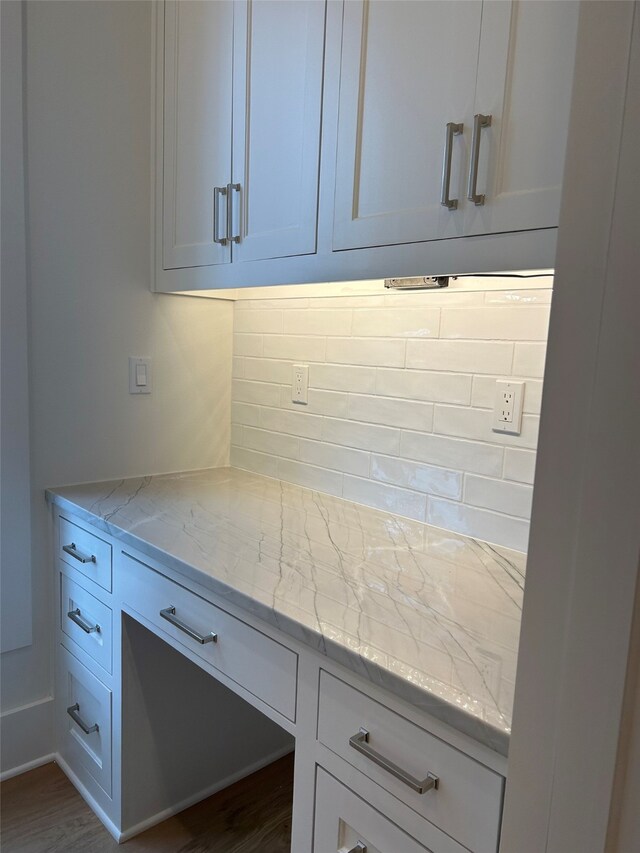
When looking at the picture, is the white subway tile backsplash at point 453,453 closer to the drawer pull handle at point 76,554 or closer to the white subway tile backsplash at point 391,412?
the white subway tile backsplash at point 391,412

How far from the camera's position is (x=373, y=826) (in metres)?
0.90

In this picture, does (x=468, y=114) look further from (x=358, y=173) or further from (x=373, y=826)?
(x=373, y=826)

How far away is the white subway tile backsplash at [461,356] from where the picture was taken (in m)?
1.36

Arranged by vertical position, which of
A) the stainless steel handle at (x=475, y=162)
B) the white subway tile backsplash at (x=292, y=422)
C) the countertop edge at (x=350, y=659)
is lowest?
the countertop edge at (x=350, y=659)

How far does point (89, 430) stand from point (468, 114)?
54.4 inches

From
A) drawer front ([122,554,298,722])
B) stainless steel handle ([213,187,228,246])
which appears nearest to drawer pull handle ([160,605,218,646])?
drawer front ([122,554,298,722])

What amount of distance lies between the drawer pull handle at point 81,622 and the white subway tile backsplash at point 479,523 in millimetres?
960

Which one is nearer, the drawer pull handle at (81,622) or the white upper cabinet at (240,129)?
the white upper cabinet at (240,129)

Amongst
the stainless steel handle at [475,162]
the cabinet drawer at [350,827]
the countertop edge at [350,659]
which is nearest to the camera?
the countertop edge at [350,659]

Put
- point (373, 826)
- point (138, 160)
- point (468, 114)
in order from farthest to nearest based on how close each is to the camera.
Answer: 1. point (138, 160)
2. point (468, 114)
3. point (373, 826)

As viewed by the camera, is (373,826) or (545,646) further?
(373,826)

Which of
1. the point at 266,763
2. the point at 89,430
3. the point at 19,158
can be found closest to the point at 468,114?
the point at 19,158

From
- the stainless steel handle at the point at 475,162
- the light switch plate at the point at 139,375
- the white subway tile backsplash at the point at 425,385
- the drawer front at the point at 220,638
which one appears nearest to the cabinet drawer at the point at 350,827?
the drawer front at the point at 220,638

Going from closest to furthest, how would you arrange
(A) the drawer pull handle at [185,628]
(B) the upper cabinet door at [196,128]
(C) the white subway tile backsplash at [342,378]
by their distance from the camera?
(A) the drawer pull handle at [185,628], (B) the upper cabinet door at [196,128], (C) the white subway tile backsplash at [342,378]
